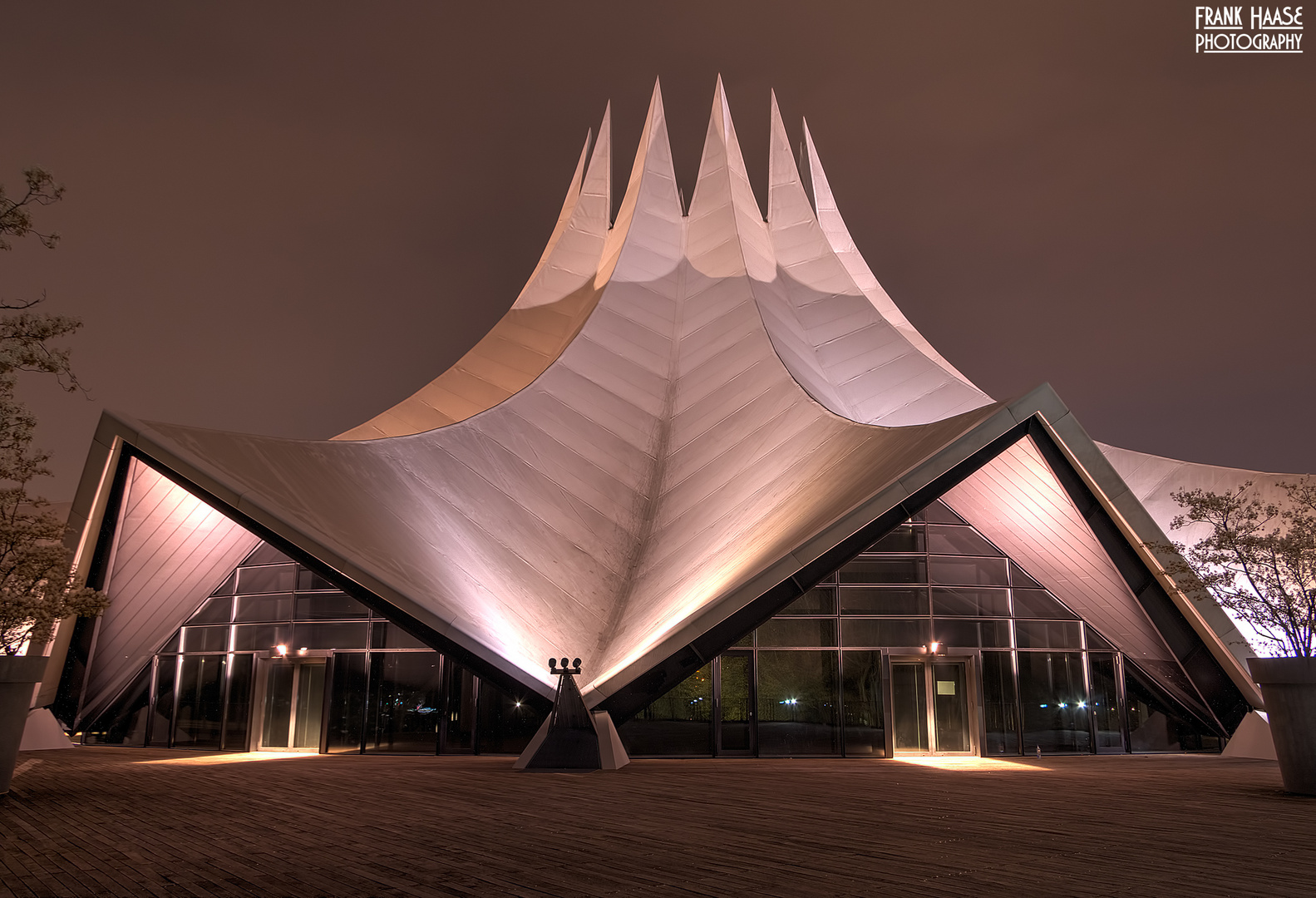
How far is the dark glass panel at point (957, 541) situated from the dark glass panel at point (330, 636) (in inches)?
437

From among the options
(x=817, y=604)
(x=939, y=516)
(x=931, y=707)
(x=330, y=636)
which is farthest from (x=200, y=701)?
(x=939, y=516)

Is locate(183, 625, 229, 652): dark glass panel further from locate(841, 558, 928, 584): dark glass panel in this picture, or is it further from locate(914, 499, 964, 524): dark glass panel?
locate(914, 499, 964, 524): dark glass panel

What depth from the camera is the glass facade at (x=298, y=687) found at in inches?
679

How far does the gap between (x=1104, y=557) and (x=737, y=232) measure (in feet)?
36.0

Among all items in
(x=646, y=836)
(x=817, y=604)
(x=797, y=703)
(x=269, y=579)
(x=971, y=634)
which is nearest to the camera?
(x=646, y=836)

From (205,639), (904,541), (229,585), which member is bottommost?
(205,639)

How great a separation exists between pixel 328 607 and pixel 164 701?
158 inches

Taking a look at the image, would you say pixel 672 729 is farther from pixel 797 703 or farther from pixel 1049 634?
pixel 1049 634

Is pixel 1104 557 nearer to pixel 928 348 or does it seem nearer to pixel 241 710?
pixel 928 348

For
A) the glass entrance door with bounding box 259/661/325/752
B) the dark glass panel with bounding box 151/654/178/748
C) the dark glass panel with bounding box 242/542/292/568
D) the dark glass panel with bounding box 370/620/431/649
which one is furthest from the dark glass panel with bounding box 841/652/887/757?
the dark glass panel with bounding box 151/654/178/748

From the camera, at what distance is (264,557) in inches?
730

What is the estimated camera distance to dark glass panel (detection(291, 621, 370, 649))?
17812 millimetres

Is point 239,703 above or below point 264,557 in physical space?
below

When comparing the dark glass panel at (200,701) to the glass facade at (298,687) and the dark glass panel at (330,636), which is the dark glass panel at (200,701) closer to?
the glass facade at (298,687)
